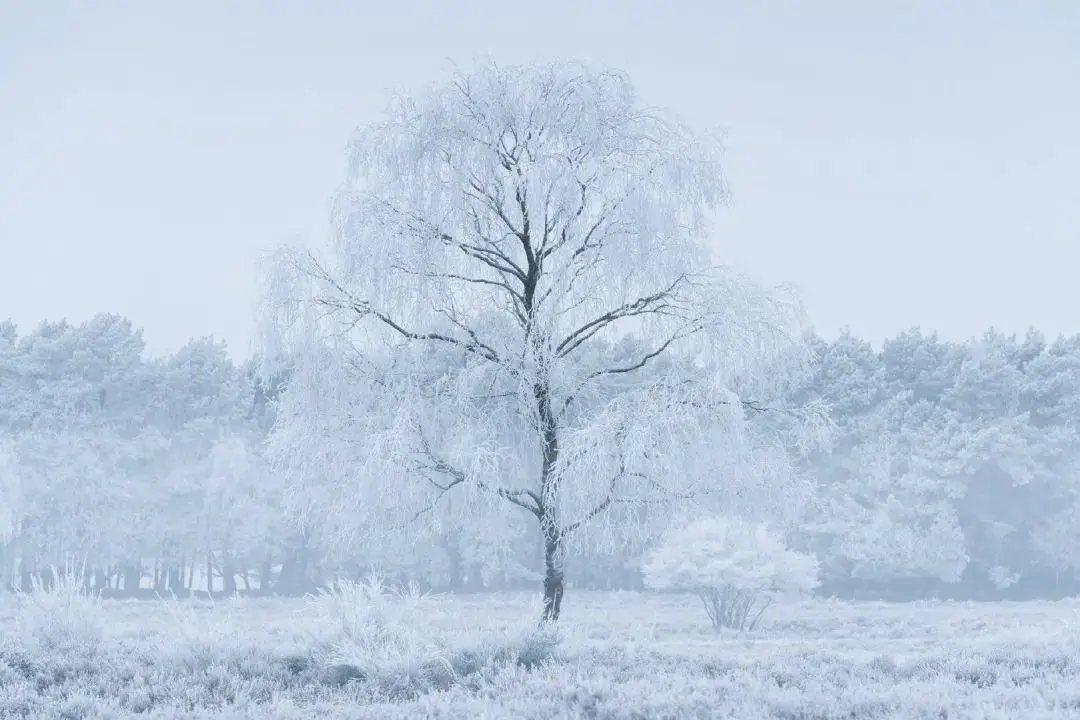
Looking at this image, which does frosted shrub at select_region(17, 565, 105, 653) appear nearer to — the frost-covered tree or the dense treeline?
Result: the frost-covered tree

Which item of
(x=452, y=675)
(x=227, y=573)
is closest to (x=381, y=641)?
(x=452, y=675)

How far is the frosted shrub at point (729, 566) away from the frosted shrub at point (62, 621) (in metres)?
20.5

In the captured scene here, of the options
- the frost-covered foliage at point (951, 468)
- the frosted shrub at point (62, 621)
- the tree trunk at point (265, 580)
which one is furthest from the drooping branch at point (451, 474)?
the tree trunk at point (265, 580)

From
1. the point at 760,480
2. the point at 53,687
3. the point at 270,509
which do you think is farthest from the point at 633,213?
the point at 270,509

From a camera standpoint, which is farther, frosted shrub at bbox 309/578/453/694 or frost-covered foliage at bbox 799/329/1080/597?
frost-covered foliage at bbox 799/329/1080/597

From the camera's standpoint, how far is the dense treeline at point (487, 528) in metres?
41.3

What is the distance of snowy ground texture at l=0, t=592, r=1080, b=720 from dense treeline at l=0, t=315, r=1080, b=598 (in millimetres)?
30076

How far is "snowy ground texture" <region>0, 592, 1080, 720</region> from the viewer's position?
23.3 ft

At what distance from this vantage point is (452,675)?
845 cm

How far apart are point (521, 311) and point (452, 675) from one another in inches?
220

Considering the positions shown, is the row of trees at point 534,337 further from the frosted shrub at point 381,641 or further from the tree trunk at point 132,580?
the tree trunk at point 132,580

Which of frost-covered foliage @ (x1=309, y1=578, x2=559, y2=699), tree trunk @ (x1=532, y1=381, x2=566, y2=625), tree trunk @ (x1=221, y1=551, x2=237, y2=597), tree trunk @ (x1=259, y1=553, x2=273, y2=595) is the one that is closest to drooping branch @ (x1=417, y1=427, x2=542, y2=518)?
tree trunk @ (x1=532, y1=381, x2=566, y2=625)

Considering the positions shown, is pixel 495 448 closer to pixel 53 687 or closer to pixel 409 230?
pixel 409 230

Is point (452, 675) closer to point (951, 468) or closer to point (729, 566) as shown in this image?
point (729, 566)
